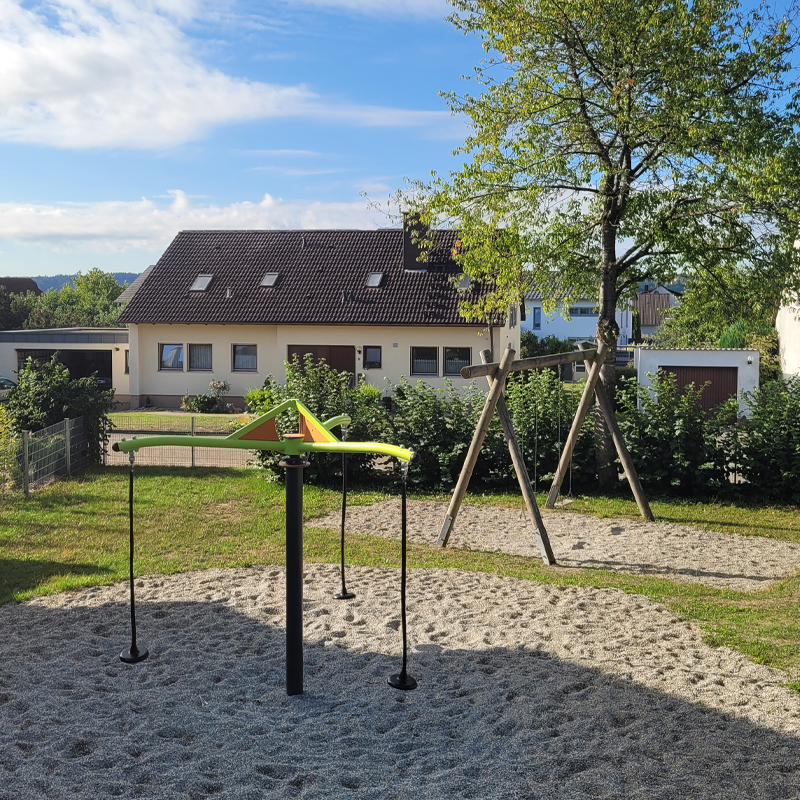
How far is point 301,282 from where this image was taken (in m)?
29.6

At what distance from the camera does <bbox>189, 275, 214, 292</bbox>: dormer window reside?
30.1 m

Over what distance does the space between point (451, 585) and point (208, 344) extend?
23.0 meters

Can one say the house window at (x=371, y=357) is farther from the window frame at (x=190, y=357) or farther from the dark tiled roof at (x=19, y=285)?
the dark tiled roof at (x=19, y=285)

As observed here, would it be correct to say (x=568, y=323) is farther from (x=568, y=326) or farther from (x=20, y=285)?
(x=20, y=285)

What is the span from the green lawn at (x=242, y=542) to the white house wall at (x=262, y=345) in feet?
45.6

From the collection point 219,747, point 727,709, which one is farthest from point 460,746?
point 727,709

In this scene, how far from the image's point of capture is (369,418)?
45.5 ft

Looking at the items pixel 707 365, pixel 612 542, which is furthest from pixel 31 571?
pixel 707 365

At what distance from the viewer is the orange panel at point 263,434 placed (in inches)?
221

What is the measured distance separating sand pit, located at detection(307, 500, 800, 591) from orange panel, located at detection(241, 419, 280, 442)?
454 cm

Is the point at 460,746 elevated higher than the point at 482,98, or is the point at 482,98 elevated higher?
the point at 482,98

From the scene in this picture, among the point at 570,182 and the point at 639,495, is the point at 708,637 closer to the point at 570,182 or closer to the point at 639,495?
the point at 639,495

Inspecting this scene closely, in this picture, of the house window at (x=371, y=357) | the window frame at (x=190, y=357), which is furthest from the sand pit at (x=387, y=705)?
the window frame at (x=190, y=357)

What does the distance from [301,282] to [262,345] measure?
2602 mm
